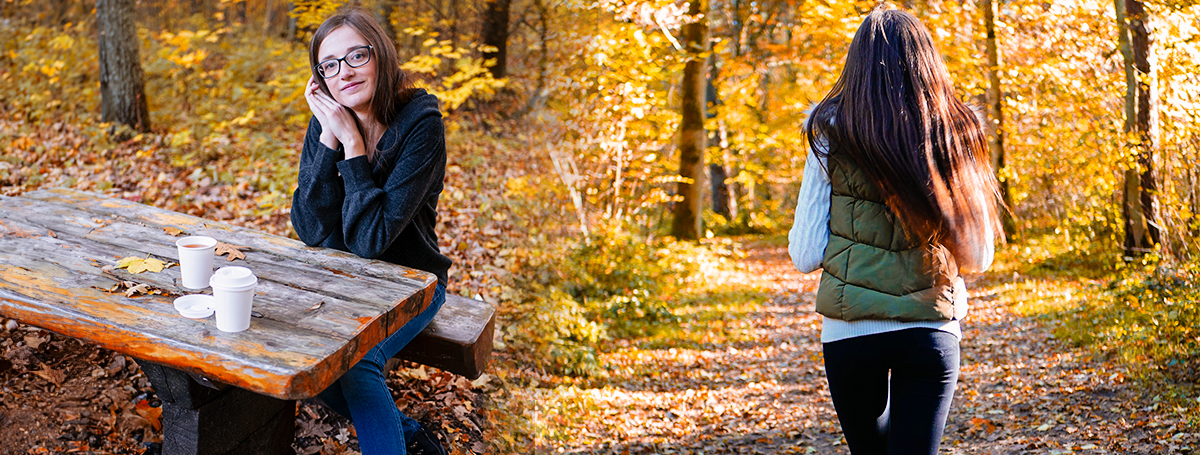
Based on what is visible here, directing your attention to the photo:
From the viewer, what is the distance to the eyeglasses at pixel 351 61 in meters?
2.65

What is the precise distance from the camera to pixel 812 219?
212cm

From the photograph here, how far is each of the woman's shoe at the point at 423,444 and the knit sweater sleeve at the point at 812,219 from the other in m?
1.52

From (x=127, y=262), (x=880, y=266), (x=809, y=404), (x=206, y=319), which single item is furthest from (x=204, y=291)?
(x=809, y=404)

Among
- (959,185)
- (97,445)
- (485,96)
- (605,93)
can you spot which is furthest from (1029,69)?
(97,445)

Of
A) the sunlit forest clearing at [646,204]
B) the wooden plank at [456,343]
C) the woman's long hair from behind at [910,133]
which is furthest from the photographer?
the sunlit forest clearing at [646,204]

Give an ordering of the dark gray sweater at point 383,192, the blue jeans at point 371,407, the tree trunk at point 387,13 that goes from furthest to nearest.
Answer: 1. the tree trunk at point 387,13
2. the dark gray sweater at point 383,192
3. the blue jeans at point 371,407

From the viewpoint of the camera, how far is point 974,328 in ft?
21.1

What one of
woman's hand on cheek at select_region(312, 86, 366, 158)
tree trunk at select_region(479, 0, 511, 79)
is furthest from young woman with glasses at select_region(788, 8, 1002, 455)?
tree trunk at select_region(479, 0, 511, 79)

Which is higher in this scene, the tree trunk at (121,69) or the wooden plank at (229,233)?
the tree trunk at (121,69)

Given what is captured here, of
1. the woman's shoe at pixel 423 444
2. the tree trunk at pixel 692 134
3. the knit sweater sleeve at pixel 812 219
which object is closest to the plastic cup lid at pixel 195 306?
the woman's shoe at pixel 423 444

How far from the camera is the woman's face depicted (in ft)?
8.69

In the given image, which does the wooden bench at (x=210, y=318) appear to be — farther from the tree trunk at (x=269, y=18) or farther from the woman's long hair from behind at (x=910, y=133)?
the tree trunk at (x=269, y=18)

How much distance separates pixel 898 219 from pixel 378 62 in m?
1.90

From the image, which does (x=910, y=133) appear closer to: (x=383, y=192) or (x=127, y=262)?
(x=383, y=192)
